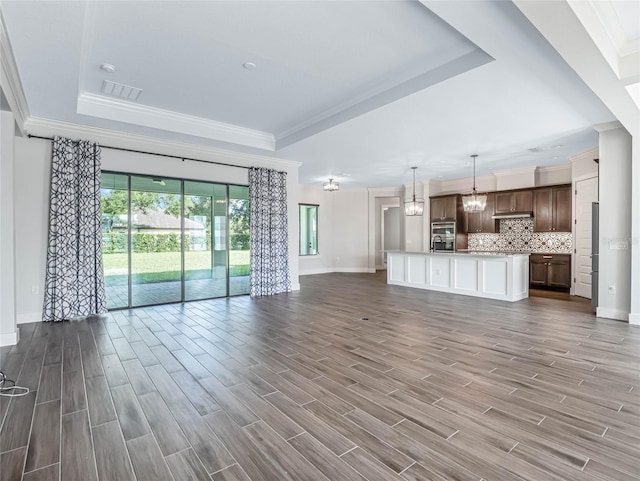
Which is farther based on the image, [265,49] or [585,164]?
[585,164]

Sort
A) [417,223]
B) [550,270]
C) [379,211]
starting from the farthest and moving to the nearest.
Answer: [379,211], [417,223], [550,270]

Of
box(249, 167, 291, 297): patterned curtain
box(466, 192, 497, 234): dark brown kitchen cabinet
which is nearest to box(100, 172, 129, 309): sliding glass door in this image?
box(249, 167, 291, 297): patterned curtain

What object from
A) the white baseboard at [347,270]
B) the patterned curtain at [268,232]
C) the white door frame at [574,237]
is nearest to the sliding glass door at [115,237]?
the patterned curtain at [268,232]

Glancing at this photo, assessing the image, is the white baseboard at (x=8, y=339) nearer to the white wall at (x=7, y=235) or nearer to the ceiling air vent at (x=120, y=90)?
the white wall at (x=7, y=235)

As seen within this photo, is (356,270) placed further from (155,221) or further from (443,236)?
(155,221)

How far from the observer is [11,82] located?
3.59m

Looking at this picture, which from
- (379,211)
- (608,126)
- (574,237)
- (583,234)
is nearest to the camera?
(608,126)

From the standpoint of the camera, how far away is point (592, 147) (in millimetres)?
6395

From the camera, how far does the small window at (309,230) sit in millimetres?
11344

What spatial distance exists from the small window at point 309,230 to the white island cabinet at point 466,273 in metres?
3.40

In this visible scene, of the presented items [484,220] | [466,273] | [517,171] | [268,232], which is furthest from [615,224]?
[268,232]

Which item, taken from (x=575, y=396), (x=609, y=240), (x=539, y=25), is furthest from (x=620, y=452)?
(x=609, y=240)

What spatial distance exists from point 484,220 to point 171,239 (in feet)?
26.9

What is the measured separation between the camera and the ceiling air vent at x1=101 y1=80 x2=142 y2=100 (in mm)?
4246
